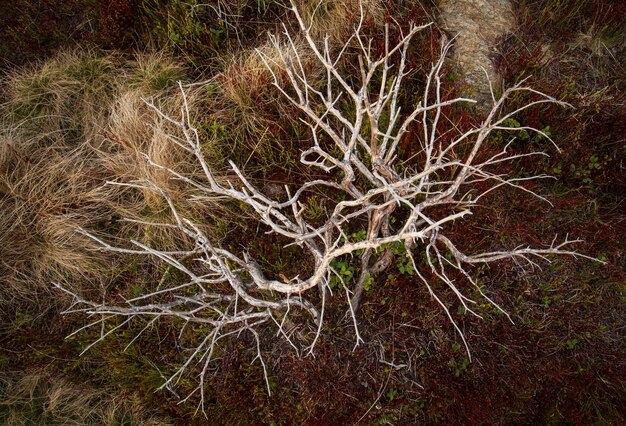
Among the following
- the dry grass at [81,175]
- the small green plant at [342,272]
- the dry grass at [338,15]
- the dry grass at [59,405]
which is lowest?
the dry grass at [59,405]

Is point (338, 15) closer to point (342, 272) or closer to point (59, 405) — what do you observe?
point (342, 272)

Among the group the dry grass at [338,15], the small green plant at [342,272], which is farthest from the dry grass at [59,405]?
the dry grass at [338,15]

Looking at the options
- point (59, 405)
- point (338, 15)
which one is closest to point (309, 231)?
point (338, 15)

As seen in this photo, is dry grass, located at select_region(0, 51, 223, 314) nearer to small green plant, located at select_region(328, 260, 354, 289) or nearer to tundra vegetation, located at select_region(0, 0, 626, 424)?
tundra vegetation, located at select_region(0, 0, 626, 424)

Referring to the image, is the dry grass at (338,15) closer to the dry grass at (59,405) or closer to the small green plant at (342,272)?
the small green plant at (342,272)

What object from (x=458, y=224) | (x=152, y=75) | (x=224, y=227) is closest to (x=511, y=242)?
(x=458, y=224)

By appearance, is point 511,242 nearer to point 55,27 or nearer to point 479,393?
point 479,393
